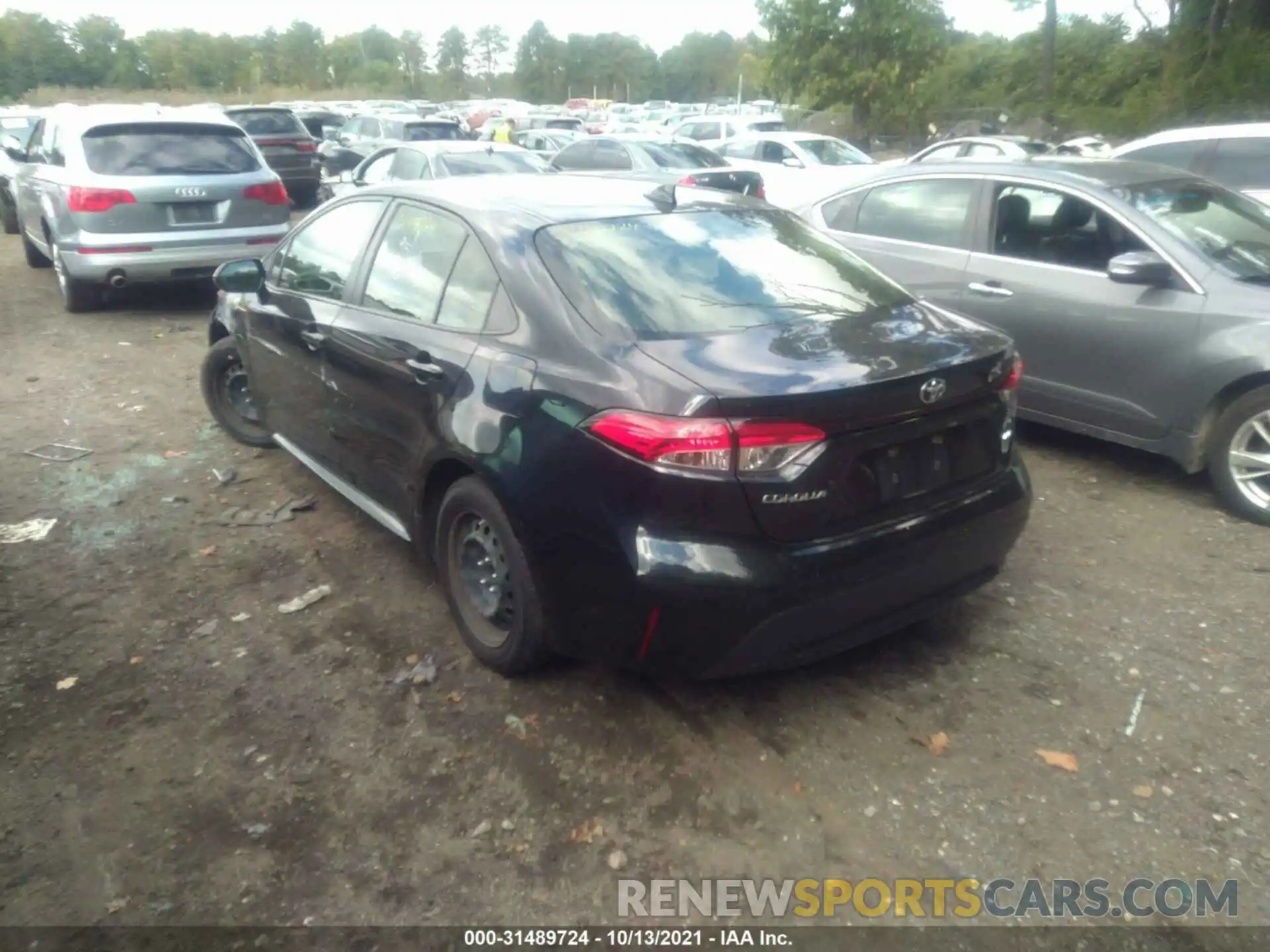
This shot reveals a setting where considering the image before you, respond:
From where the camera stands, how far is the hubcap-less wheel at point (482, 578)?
360 cm

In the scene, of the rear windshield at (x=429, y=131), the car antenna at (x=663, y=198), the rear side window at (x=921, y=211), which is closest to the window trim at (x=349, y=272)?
the car antenna at (x=663, y=198)

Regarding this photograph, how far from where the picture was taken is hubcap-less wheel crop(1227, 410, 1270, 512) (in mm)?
4844

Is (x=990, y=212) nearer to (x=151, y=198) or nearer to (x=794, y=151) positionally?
(x=151, y=198)

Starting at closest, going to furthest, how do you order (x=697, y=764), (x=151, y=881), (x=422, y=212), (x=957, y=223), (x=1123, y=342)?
(x=151, y=881) → (x=697, y=764) → (x=422, y=212) → (x=1123, y=342) → (x=957, y=223)

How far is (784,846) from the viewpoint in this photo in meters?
2.92

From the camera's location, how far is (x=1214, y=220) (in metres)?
5.48

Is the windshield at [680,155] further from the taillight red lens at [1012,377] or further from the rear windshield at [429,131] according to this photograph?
the taillight red lens at [1012,377]

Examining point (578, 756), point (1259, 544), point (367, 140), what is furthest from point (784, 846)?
point (367, 140)

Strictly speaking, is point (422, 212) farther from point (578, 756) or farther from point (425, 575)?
point (578, 756)

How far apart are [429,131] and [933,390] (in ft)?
59.6

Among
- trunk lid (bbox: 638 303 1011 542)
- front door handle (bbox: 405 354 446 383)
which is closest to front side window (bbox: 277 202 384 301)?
front door handle (bbox: 405 354 446 383)

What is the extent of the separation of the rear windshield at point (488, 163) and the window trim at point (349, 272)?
21.8 ft

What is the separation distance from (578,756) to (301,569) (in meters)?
1.97

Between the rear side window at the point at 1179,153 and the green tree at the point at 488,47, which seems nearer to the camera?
the rear side window at the point at 1179,153
